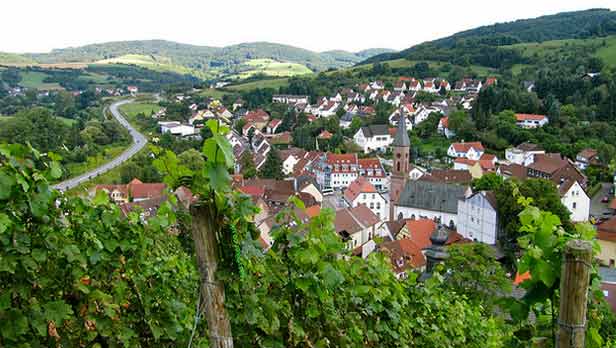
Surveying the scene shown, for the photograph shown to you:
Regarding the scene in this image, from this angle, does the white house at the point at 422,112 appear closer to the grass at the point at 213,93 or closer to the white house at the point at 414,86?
the white house at the point at 414,86

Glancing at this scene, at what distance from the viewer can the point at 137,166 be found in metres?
48.8

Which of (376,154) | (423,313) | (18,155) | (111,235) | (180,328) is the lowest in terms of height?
(376,154)

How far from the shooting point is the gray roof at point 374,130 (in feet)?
246

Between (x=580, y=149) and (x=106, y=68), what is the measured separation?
157 meters

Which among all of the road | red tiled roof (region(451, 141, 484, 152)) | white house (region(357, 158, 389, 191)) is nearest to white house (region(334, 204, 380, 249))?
the road

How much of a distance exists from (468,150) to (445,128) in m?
12.9

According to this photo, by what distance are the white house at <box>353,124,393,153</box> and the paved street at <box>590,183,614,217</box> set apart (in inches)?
1298

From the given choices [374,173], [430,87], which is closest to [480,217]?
[374,173]

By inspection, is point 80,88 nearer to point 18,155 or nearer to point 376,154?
point 376,154

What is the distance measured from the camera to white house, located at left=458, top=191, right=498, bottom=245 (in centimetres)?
3561

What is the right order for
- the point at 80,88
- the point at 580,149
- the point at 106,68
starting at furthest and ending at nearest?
1. the point at 106,68
2. the point at 80,88
3. the point at 580,149

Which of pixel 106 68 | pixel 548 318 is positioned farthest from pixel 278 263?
pixel 106 68

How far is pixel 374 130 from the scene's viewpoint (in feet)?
248

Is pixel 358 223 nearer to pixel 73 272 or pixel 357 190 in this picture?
pixel 357 190
